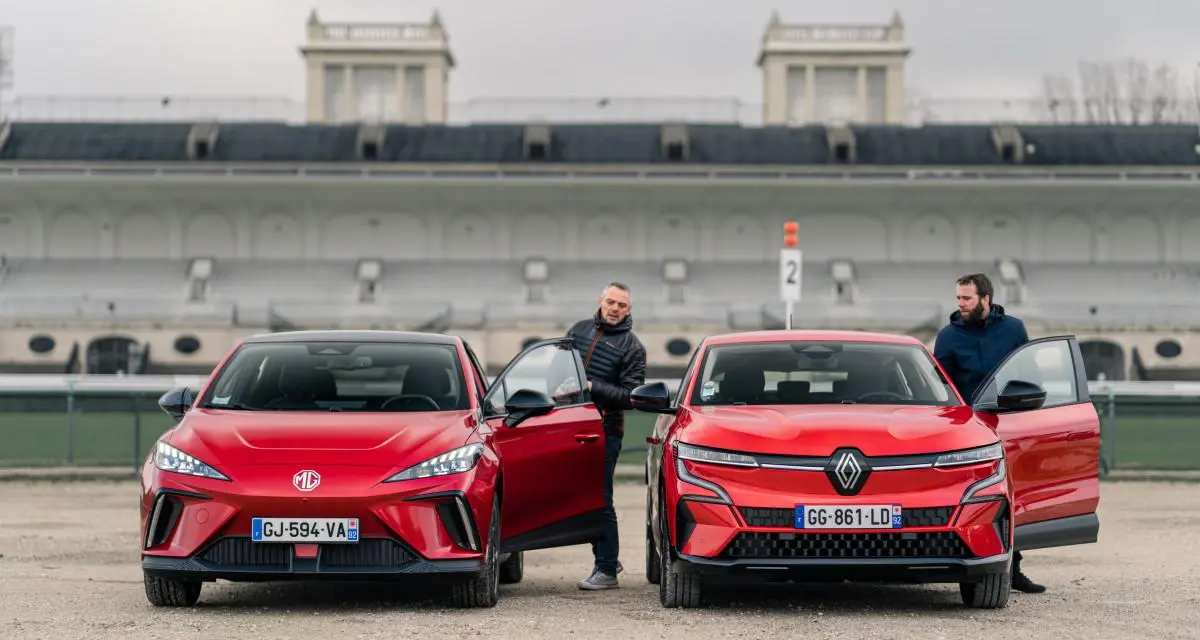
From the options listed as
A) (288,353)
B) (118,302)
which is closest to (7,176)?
(118,302)

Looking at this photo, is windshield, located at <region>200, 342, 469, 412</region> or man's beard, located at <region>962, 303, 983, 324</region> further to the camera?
man's beard, located at <region>962, 303, 983, 324</region>

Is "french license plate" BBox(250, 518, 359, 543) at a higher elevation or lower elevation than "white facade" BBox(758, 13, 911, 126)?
lower

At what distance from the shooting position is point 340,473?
8297 millimetres

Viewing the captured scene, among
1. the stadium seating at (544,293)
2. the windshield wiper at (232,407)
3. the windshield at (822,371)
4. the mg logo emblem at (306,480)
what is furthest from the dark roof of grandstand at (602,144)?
the mg logo emblem at (306,480)

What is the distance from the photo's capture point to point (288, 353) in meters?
9.64

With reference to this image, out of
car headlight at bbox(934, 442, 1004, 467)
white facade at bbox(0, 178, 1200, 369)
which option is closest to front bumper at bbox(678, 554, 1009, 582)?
car headlight at bbox(934, 442, 1004, 467)

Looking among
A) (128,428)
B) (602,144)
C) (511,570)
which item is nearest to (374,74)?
(602,144)

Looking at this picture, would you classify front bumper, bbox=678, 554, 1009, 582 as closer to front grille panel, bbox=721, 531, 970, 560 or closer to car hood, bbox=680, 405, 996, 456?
front grille panel, bbox=721, 531, 970, 560

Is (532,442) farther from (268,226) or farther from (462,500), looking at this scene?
(268,226)

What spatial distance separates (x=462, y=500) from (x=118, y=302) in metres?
50.8

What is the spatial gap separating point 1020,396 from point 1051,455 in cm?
59

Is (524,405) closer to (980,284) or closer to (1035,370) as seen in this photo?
(980,284)

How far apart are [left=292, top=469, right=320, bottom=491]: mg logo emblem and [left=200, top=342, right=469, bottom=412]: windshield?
97cm

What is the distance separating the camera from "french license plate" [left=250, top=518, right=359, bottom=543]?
8.21m
